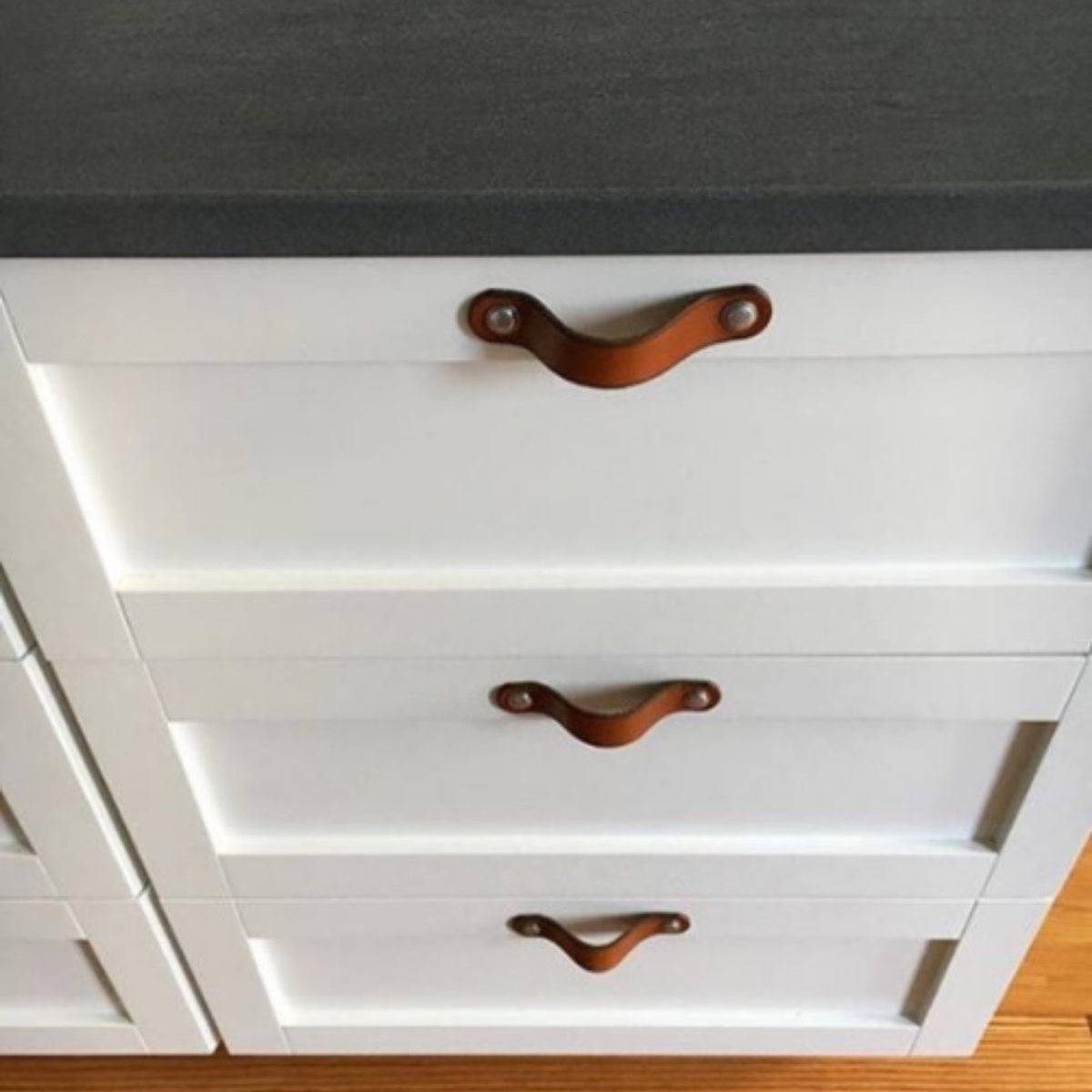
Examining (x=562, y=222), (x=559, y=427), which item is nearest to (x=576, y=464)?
(x=559, y=427)

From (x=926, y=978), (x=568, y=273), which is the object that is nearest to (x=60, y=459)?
(x=568, y=273)

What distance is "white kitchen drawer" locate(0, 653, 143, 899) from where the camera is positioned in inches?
29.9

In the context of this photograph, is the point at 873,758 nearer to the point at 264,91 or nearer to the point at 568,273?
the point at 568,273

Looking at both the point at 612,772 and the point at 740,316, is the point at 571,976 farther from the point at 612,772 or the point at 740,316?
the point at 740,316

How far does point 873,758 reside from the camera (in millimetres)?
818

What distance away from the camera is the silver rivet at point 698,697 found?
29.3 inches

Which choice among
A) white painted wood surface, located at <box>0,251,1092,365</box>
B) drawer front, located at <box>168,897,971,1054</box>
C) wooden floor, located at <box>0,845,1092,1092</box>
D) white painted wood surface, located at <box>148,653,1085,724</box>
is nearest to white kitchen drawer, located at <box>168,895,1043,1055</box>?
drawer front, located at <box>168,897,971,1054</box>

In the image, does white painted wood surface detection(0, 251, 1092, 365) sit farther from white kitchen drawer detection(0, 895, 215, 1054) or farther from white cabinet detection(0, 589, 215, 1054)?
white kitchen drawer detection(0, 895, 215, 1054)

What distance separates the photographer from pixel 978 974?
3.22ft

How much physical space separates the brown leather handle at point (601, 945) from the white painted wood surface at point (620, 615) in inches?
10.9

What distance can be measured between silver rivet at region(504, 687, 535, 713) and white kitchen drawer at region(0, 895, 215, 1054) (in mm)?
345

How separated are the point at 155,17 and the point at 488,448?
0.87 ft

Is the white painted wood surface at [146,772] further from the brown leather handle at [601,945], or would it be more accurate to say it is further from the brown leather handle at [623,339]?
the brown leather handle at [623,339]

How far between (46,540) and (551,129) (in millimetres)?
329
